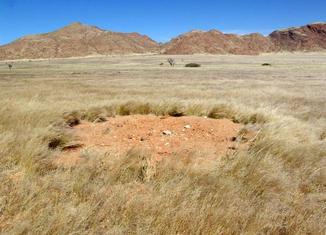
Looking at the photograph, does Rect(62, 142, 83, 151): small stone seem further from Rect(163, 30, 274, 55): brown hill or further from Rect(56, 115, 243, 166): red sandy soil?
Rect(163, 30, 274, 55): brown hill

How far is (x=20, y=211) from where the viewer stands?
342cm

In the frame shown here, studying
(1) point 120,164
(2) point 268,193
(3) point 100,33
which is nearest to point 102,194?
(1) point 120,164

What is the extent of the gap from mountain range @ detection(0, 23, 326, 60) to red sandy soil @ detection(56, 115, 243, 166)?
103 meters

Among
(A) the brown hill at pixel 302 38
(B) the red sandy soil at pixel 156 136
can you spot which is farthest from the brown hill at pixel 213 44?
(B) the red sandy soil at pixel 156 136

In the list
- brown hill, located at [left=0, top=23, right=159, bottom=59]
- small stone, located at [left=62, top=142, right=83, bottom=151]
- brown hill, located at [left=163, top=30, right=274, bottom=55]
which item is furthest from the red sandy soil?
brown hill, located at [left=0, top=23, right=159, bottom=59]

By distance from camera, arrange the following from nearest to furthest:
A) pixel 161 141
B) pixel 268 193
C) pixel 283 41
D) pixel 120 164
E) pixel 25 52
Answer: pixel 268 193 → pixel 120 164 → pixel 161 141 → pixel 25 52 → pixel 283 41

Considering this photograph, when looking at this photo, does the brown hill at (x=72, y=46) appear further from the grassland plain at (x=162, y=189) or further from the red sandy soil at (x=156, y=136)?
the grassland plain at (x=162, y=189)

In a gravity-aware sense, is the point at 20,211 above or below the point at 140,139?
above

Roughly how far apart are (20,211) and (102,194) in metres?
0.82

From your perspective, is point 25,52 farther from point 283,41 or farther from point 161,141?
point 161,141

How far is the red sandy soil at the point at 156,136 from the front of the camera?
20.5 ft

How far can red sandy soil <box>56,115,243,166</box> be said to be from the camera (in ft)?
Result: 20.5

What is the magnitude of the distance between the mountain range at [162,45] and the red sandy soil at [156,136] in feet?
337

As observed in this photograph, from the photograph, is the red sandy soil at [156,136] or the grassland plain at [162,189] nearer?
the grassland plain at [162,189]
